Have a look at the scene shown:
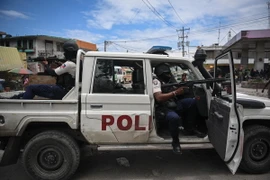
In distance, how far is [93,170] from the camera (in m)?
3.55

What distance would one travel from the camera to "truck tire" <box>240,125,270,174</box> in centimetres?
322

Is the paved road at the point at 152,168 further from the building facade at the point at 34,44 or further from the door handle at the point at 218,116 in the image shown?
the building facade at the point at 34,44

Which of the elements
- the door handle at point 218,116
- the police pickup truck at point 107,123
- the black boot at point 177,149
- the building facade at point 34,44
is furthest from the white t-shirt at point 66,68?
the building facade at point 34,44

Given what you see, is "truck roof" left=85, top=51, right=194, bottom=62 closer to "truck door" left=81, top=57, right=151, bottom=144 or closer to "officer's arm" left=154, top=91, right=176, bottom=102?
"truck door" left=81, top=57, right=151, bottom=144

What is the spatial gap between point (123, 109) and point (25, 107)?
145cm

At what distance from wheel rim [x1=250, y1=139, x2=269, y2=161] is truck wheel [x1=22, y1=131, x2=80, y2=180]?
9.14 ft

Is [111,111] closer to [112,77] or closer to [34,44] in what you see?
[112,77]

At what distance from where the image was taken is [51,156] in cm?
309

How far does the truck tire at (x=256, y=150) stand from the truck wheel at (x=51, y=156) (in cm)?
266

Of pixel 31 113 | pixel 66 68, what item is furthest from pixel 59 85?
pixel 31 113

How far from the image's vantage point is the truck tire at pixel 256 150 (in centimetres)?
322

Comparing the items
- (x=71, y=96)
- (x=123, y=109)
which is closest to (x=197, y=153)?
(x=123, y=109)

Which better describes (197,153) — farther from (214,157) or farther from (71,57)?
(71,57)

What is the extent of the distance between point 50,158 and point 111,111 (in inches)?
46.1
